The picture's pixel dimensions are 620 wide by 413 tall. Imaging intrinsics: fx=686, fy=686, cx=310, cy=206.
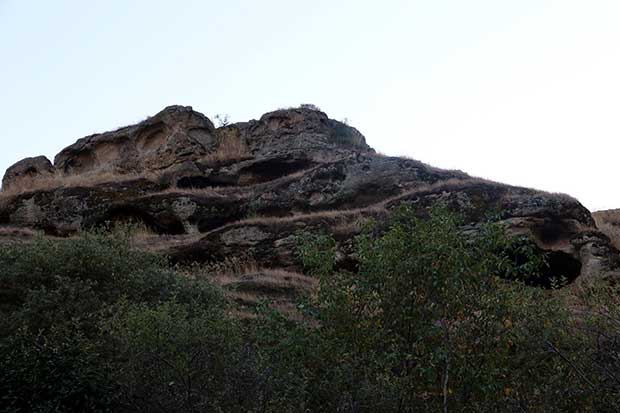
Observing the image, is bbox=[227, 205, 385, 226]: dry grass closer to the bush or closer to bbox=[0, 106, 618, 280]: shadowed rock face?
bbox=[0, 106, 618, 280]: shadowed rock face

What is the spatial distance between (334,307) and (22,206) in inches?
942

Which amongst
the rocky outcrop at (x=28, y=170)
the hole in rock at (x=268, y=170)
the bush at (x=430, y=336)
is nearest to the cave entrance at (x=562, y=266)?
the bush at (x=430, y=336)

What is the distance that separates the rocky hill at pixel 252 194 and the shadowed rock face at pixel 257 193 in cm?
5

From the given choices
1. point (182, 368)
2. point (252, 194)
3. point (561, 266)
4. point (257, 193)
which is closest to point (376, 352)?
point (182, 368)

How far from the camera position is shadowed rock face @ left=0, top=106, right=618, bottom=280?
21250mm

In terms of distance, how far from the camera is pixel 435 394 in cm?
828

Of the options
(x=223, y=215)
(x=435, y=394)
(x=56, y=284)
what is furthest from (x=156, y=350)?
(x=223, y=215)

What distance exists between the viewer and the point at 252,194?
2831 centimetres

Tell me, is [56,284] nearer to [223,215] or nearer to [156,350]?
[156,350]

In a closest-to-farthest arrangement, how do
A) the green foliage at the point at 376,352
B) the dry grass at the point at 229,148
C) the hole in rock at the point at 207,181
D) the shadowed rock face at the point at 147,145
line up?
the green foliage at the point at 376,352, the hole in rock at the point at 207,181, the dry grass at the point at 229,148, the shadowed rock face at the point at 147,145

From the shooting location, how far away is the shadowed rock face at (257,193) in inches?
837

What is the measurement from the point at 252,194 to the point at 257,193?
27 cm

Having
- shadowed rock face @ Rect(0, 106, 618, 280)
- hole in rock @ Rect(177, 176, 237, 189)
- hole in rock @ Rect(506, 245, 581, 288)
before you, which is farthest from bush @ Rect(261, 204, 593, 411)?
hole in rock @ Rect(177, 176, 237, 189)

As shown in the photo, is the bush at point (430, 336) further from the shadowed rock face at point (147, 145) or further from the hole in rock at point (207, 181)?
the shadowed rock face at point (147, 145)
